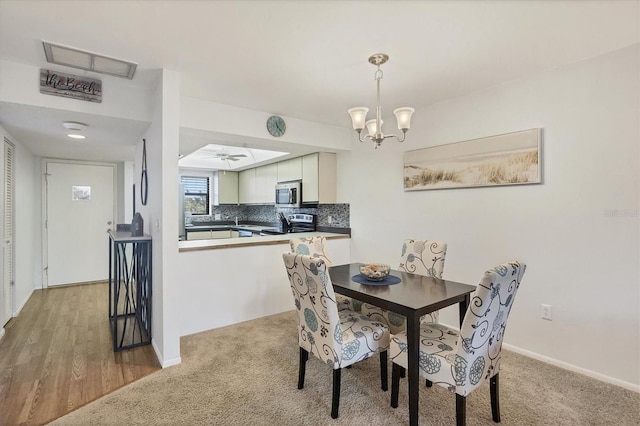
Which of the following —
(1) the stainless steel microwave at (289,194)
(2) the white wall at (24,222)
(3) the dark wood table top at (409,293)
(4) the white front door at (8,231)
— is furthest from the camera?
(1) the stainless steel microwave at (289,194)

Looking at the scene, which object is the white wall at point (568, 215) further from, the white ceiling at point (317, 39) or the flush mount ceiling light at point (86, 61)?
the flush mount ceiling light at point (86, 61)

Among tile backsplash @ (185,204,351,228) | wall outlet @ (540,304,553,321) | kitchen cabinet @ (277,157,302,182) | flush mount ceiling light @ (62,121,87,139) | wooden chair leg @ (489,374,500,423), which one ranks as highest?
flush mount ceiling light @ (62,121,87,139)

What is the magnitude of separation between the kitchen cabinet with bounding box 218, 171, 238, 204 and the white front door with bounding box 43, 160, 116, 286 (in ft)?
6.04

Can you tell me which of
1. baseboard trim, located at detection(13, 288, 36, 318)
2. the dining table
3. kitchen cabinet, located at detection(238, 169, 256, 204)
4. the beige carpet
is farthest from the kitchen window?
the dining table

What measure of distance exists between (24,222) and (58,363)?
2.45 m

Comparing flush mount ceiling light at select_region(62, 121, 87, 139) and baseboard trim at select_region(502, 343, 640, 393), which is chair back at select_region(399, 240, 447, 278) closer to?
baseboard trim at select_region(502, 343, 640, 393)

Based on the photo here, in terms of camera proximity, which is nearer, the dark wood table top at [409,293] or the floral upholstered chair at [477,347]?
the floral upholstered chair at [477,347]

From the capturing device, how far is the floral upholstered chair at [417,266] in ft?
8.20

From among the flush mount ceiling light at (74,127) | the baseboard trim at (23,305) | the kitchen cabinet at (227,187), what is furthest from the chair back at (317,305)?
the kitchen cabinet at (227,187)

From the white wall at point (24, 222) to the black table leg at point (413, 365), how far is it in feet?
13.7

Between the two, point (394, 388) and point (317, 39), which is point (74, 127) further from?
point (394, 388)

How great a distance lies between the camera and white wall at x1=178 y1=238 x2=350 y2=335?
3.09 metres

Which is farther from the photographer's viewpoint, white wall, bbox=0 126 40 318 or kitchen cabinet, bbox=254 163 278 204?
kitchen cabinet, bbox=254 163 278 204

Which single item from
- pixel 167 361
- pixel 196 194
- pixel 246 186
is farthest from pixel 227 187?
pixel 167 361
